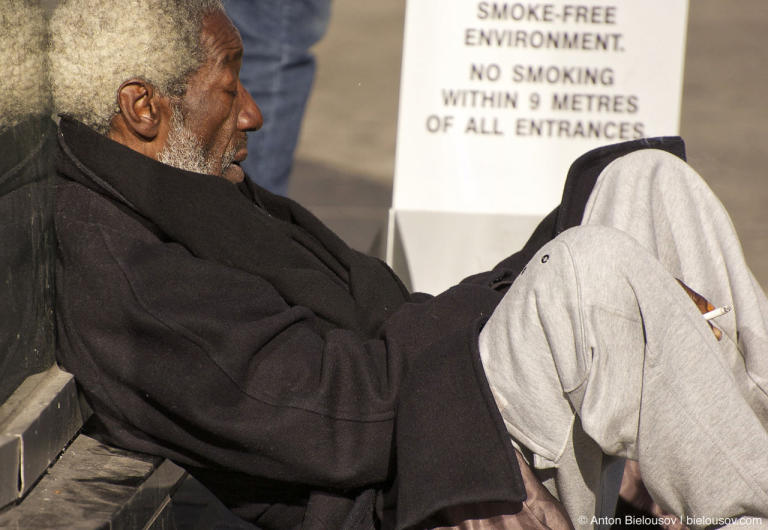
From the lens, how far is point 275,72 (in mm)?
3928

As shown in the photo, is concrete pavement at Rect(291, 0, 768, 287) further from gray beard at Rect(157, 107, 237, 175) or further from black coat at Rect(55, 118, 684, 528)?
black coat at Rect(55, 118, 684, 528)

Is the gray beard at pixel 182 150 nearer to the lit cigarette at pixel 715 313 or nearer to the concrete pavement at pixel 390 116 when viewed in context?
the lit cigarette at pixel 715 313

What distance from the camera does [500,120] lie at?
3.98 meters

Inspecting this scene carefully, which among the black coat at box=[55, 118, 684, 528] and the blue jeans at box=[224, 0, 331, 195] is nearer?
the black coat at box=[55, 118, 684, 528]

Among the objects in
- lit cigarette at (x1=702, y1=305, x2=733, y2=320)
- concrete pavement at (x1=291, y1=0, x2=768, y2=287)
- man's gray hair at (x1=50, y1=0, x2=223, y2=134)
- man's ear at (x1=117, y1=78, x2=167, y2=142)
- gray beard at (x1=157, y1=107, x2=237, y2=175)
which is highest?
man's gray hair at (x1=50, y1=0, x2=223, y2=134)

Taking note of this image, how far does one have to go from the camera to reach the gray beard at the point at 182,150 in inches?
89.3

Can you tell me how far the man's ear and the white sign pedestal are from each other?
1730mm

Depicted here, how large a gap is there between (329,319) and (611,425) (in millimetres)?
697

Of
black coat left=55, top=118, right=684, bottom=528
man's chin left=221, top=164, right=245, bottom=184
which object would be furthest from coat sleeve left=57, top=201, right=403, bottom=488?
man's chin left=221, top=164, right=245, bottom=184

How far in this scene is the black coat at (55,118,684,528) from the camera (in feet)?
5.94

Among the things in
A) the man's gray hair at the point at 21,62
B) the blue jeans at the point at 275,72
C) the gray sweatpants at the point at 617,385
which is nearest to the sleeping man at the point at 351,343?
the gray sweatpants at the point at 617,385

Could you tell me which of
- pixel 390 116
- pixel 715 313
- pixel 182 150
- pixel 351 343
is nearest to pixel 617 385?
pixel 715 313

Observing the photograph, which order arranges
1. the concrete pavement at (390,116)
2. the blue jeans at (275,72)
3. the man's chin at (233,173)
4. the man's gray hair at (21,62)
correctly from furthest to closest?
the concrete pavement at (390,116), the blue jeans at (275,72), the man's chin at (233,173), the man's gray hair at (21,62)

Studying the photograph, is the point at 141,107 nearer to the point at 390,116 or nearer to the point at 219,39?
the point at 219,39
